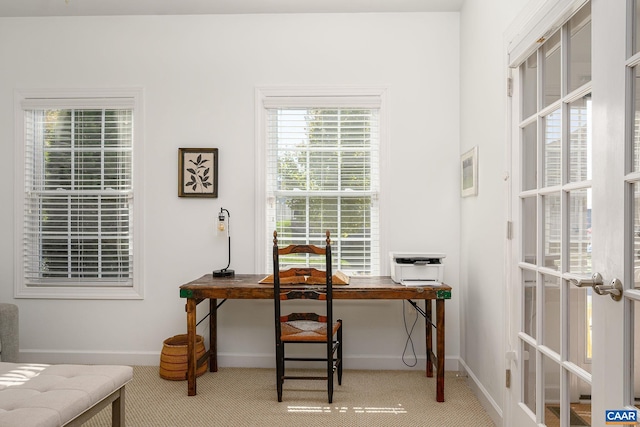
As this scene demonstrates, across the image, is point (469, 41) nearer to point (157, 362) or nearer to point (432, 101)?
point (432, 101)

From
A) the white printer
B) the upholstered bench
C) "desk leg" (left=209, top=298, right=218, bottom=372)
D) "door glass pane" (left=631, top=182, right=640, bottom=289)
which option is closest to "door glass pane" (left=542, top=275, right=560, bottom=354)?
"door glass pane" (left=631, top=182, right=640, bottom=289)

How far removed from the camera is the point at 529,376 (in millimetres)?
2303

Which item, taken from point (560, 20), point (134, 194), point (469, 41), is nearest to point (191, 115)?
point (134, 194)

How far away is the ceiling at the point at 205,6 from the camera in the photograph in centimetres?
370

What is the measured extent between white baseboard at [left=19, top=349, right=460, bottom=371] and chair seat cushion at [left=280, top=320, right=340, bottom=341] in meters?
0.75

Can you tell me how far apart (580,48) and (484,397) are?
2.21m

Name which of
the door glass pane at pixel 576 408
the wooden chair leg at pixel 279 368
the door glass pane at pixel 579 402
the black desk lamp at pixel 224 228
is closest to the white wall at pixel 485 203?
the door glass pane at pixel 576 408

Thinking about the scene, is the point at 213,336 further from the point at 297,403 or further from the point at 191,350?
the point at 297,403

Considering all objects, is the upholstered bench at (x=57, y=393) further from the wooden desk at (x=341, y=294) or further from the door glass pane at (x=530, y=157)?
the door glass pane at (x=530, y=157)

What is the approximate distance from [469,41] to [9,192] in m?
3.97

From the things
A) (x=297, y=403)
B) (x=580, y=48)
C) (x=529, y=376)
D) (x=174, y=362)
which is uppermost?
(x=580, y=48)

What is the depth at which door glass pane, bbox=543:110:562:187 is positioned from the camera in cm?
200

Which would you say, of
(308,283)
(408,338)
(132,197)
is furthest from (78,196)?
(408,338)

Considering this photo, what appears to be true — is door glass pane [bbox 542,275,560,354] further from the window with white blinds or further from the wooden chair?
the window with white blinds
